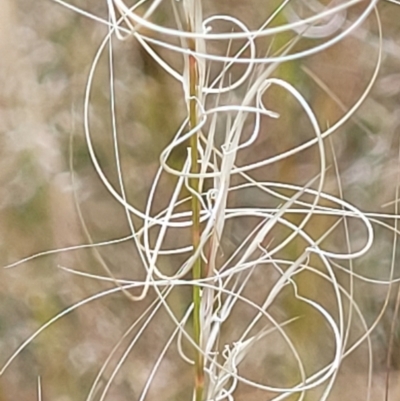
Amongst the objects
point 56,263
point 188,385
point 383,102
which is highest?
point 383,102

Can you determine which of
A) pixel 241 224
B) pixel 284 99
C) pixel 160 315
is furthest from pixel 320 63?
pixel 160 315

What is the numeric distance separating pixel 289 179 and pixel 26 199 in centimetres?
22

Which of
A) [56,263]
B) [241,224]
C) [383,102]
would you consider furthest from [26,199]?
[383,102]

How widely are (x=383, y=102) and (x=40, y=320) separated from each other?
1.13 ft

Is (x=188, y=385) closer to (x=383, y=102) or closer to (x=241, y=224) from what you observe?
(x=241, y=224)

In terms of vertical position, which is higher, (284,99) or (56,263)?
(284,99)

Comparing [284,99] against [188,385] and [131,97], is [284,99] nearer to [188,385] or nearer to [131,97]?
[131,97]

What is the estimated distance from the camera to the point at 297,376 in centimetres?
50

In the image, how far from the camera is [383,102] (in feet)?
1.39

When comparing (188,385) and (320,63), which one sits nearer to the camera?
(320,63)

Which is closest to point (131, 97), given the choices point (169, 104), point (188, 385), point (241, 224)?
point (169, 104)

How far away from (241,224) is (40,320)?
0.67 ft

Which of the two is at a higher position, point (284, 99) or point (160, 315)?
point (284, 99)

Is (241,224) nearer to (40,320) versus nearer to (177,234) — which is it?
(177,234)
